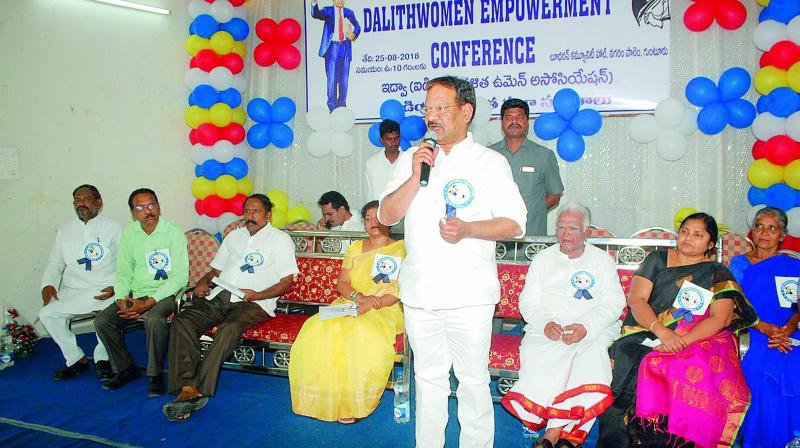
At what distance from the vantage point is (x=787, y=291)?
361 centimetres

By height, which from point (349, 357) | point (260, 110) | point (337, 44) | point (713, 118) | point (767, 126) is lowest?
point (349, 357)

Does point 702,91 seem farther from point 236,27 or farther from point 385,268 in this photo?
point 236,27

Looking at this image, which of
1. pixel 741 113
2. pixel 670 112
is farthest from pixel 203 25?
pixel 741 113

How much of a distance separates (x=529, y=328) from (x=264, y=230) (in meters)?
2.09

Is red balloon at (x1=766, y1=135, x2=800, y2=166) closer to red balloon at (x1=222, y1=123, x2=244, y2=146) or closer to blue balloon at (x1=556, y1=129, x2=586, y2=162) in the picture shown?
blue balloon at (x1=556, y1=129, x2=586, y2=162)

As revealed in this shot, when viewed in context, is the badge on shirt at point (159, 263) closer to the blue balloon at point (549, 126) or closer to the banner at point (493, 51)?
the banner at point (493, 51)

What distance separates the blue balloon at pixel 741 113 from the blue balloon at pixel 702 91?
16cm

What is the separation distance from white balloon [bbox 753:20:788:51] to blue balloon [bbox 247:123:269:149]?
4.68m

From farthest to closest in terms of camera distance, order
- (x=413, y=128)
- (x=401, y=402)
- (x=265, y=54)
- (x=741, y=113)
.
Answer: (x=265, y=54) < (x=413, y=128) < (x=741, y=113) < (x=401, y=402)

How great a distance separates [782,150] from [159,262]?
4.94 metres

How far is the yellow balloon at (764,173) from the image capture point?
5.01 metres

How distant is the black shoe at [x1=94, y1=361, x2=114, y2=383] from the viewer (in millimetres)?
4574

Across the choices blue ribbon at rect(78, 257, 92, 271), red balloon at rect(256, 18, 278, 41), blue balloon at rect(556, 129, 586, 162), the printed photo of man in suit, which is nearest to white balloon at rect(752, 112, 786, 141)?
blue balloon at rect(556, 129, 586, 162)

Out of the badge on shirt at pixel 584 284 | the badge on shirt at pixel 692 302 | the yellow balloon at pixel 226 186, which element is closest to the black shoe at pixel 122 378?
the yellow balloon at pixel 226 186
